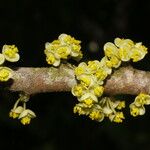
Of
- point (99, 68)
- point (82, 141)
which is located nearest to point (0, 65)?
point (99, 68)

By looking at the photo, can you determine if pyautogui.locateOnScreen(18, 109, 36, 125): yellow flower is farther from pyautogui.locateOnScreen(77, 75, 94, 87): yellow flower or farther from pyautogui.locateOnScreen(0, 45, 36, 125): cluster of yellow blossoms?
pyautogui.locateOnScreen(77, 75, 94, 87): yellow flower

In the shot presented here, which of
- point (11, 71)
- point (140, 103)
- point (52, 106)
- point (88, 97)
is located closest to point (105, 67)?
point (88, 97)

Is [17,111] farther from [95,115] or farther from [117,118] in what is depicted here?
[117,118]

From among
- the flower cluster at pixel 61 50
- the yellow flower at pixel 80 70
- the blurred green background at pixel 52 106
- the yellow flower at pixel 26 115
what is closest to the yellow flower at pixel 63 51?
the flower cluster at pixel 61 50

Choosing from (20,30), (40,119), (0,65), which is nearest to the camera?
(0,65)

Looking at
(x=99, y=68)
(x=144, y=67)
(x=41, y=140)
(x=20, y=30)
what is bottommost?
(x=99, y=68)

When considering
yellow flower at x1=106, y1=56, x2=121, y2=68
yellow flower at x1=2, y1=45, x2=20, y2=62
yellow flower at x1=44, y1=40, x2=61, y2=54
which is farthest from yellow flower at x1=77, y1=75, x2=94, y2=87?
yellow flower at x1=2, y1=45, x2=20, y2=62

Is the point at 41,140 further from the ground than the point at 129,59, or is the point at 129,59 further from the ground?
the point at 41,140

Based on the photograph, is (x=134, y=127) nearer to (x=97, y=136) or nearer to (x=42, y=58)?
(x=97, y=136)
